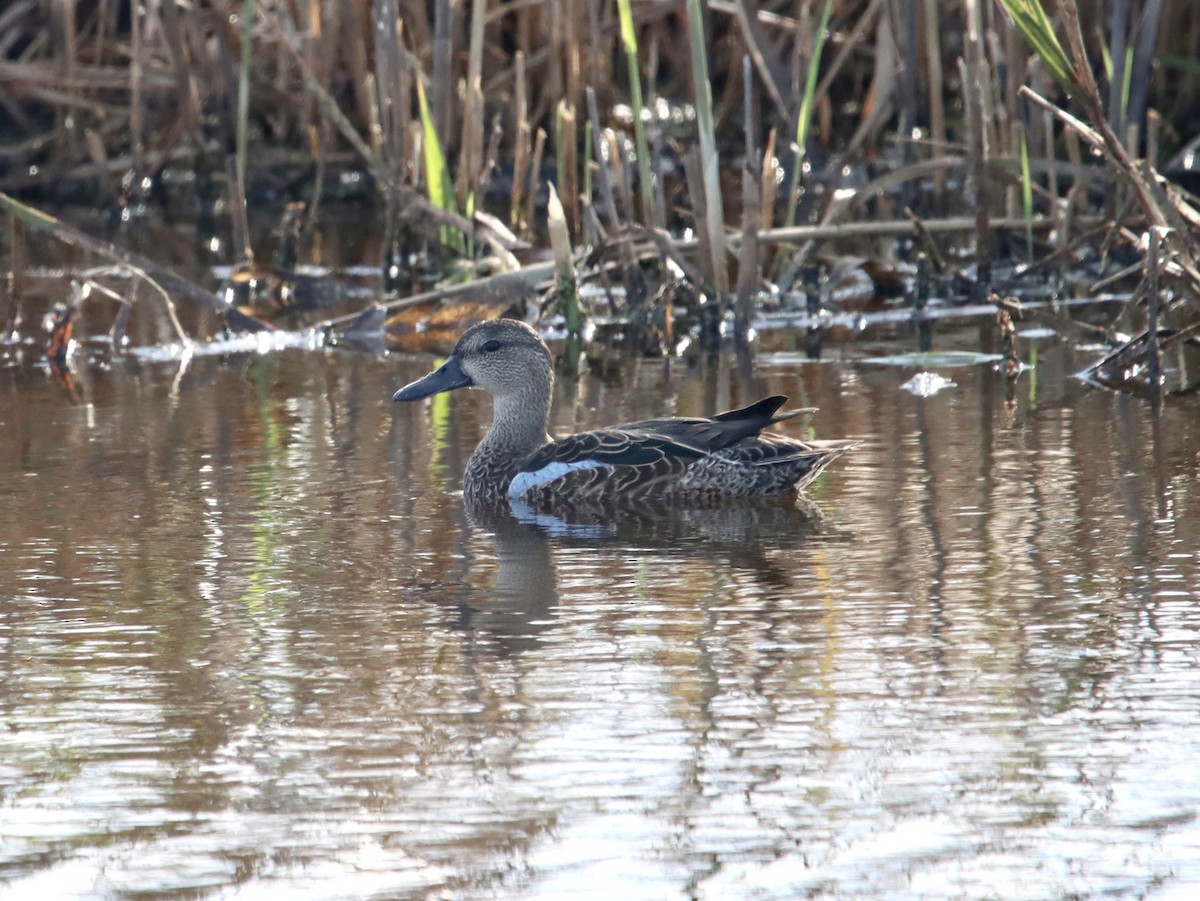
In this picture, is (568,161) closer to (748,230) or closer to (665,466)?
(748,230)

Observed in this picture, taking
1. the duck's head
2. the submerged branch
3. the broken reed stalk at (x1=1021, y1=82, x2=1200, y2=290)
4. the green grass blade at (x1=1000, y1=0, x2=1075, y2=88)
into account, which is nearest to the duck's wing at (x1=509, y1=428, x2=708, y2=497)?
the duck's head

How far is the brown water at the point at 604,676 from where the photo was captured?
3.36 meters

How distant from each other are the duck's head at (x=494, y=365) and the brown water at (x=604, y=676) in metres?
0.27

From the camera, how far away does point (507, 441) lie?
6.74 m

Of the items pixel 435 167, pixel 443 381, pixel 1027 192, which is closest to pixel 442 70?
pixel 435 167

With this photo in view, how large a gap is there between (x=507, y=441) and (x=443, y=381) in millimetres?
476

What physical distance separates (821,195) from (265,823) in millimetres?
9005

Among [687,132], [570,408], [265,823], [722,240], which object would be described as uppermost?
[687,132]

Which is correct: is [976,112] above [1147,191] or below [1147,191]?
above

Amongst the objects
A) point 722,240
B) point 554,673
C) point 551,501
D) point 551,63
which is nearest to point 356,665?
point 554,673

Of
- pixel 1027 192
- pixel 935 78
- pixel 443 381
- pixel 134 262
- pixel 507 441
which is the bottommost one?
pixel 507 441

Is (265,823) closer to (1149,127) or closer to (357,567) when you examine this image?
(357,567)

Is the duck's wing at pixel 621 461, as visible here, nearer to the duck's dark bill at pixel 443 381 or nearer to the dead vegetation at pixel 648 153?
the duck's dark bill at pixel 443 381

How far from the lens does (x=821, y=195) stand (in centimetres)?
1205
